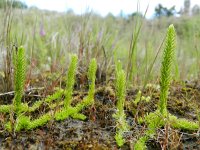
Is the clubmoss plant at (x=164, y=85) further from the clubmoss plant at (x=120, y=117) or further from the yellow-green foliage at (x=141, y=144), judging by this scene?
the clubmoss plant at (x=120, y=117)

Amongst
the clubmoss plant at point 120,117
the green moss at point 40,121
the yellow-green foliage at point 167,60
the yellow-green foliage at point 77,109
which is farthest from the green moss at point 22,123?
the yellow-green foliage at point 167,60

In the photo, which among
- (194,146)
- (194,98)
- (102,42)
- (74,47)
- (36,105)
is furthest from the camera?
(74,47)

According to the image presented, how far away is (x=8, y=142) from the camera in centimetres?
189

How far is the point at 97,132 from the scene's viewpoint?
2.10m

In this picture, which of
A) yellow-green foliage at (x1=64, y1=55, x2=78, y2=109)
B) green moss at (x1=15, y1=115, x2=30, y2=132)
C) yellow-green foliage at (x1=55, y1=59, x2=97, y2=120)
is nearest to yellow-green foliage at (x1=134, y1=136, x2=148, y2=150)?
yellow-green foliage at (x1=55, y1=59, x2=97, y2=120)

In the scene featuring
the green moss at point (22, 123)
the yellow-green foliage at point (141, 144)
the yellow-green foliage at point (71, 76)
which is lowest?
the yellow-green foliage at point (141, 144)

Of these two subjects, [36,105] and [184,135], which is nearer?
[184,135]

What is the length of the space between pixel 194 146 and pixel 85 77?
1.42 m

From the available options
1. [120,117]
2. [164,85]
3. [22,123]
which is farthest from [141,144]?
[22,123]

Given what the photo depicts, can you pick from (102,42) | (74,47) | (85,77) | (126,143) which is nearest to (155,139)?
(126,143)

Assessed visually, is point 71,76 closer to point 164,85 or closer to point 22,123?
point 22,123

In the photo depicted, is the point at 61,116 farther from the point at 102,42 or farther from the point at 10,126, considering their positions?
the point at 102,42

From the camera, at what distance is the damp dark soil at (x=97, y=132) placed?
6.28 ft

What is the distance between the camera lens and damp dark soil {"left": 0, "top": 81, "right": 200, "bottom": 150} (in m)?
1.92
